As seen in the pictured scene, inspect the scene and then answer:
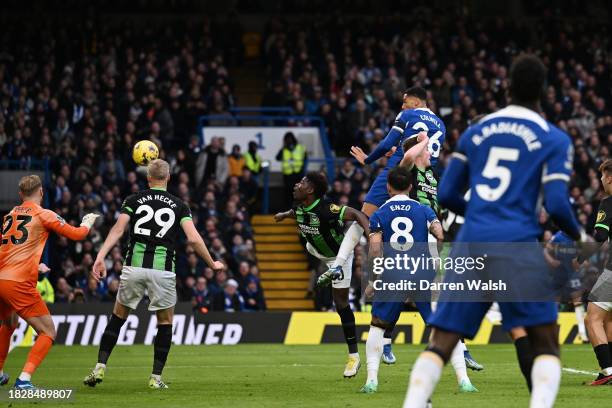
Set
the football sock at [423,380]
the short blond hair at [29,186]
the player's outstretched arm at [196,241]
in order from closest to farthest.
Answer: the football sock at [423,380]
the short blond hair at [29,186]
the player's outstretched arm at [196,241]

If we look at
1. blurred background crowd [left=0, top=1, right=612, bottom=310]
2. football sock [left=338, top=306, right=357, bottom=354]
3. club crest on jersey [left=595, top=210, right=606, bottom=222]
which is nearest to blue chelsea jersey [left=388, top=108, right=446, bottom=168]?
football sock [left=338, top=306, right=357, bottom=354]

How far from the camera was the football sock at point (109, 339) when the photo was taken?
1316cm

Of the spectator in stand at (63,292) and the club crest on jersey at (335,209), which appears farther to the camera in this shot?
the spectator in stand at (63,292)

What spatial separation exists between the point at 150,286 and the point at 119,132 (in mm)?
17092

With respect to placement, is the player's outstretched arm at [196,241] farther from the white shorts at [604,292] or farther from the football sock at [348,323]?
the white shorts at [604,292]

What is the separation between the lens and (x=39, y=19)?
35250 millimetres

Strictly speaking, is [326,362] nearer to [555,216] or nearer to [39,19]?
[555,216]

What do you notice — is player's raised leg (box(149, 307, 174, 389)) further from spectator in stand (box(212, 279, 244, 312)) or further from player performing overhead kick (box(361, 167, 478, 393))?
spectator in stand (box(212, 279, 244, 312))

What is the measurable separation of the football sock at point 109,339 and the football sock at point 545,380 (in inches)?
255

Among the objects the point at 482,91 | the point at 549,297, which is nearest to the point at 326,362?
the point at 549,297

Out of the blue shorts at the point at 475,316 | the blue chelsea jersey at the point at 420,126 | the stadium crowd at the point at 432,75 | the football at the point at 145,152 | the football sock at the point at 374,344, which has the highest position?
the stadium crowd at the point at 432,75

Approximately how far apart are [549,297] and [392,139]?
6980 mm

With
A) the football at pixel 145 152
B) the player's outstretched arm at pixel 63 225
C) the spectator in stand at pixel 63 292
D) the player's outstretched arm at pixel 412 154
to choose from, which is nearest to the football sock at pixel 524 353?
the player's outstretched arm at pixel 412 154

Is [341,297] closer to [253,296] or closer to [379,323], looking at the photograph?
[379,323]
